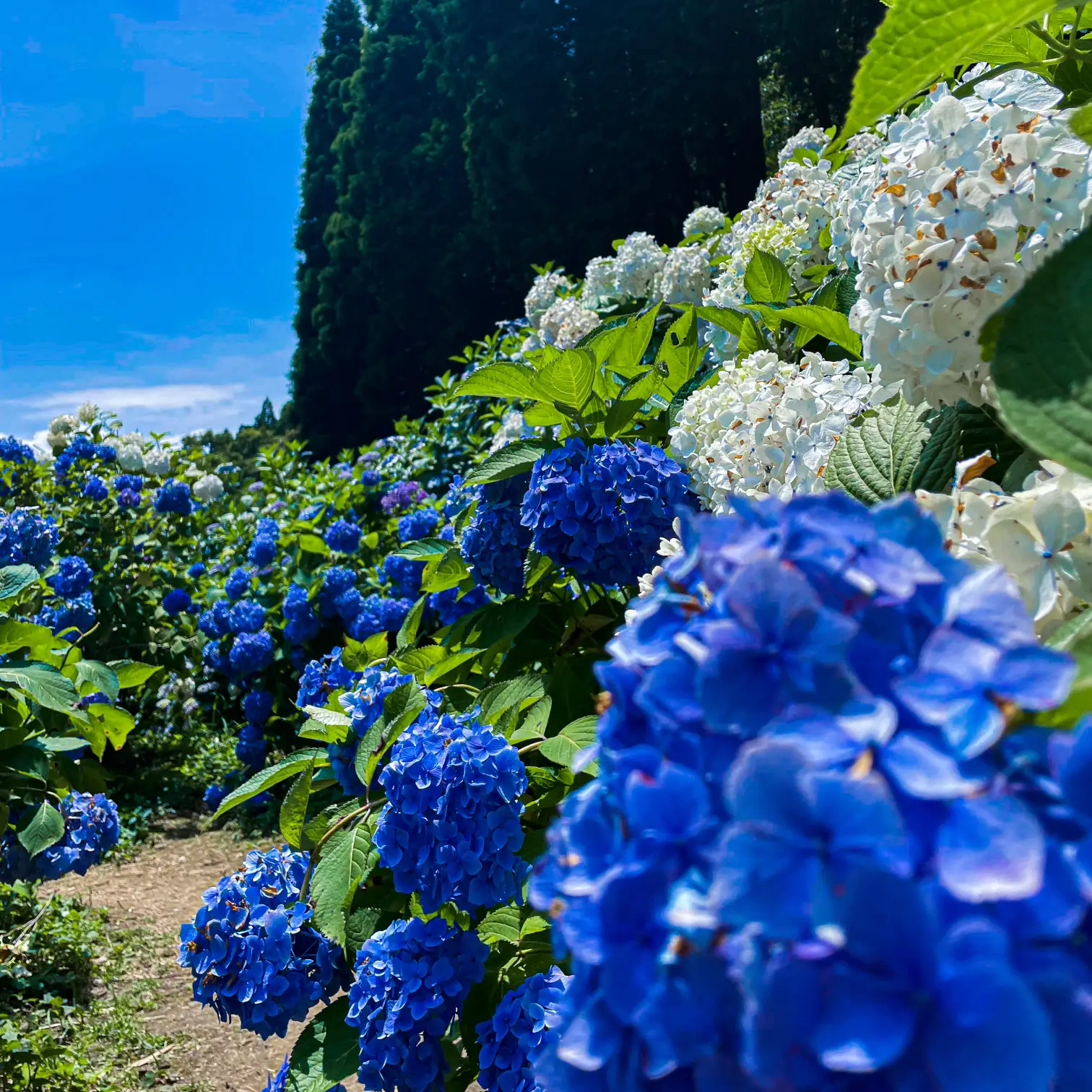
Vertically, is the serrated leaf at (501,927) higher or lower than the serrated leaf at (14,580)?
lower

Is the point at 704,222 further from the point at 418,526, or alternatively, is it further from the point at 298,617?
the point at 298,617

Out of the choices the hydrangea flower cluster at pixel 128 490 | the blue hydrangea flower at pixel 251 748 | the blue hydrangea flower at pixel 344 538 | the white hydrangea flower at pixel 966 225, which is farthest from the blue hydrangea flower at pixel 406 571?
the white hydrangea flower at pixel 966 225

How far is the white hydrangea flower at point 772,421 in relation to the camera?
128cm

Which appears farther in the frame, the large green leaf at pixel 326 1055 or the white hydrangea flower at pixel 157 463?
the white hydrangea flower at pixel 157 463

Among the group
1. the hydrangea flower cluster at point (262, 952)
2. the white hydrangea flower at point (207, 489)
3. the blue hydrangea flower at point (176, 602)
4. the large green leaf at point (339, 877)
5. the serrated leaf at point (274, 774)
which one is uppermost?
the white hydrangea flower at point (207, 489)

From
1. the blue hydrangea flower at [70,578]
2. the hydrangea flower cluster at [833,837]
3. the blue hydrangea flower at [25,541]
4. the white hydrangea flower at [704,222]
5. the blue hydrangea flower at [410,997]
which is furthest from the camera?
the blue hydrangea flower at [70,578]

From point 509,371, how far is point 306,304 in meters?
19.8

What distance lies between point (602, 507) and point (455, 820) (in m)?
0.59

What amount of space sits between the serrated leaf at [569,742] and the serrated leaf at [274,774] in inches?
24.2

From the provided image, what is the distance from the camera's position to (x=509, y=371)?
5.36 ft

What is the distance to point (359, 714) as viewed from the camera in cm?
167

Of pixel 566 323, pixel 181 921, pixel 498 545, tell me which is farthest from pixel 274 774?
pixel 181 921

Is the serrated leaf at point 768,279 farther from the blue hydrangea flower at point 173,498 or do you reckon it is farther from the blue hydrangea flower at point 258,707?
the blue hydrangea flower at point 173,498

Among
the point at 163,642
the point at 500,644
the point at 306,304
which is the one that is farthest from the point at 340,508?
the point at 306,304
